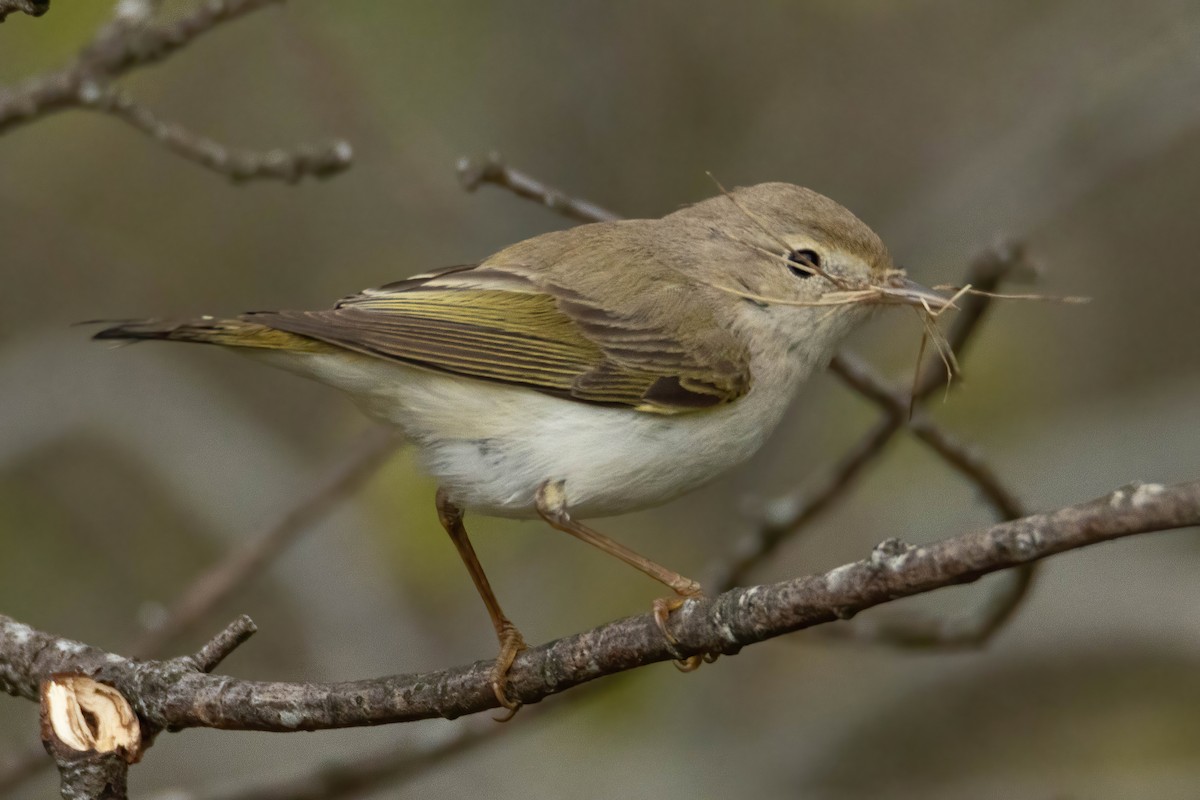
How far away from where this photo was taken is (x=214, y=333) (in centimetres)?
333

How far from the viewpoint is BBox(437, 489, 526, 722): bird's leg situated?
2844 mm

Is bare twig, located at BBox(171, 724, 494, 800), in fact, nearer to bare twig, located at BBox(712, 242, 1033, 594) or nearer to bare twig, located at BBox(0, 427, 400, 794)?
bare twig, located at BBox(0, 427, 400, 794)

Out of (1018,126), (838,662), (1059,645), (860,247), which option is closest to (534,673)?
(860,247)

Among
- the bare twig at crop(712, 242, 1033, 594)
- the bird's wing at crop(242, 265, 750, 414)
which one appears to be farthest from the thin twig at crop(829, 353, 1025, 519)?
the bird's wing at crop(242, 265, 750, 414)

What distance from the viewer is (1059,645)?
502 centimetres

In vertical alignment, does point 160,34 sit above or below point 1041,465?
below

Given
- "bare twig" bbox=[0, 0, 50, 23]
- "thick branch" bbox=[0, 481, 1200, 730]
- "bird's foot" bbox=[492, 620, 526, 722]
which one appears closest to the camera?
"thick branch" bbox=[0, 481, 1200, 730]

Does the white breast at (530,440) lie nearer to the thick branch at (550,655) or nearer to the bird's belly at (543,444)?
the bird's belly at (543,444)

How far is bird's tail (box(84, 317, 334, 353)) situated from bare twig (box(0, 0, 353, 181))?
21.3 inches

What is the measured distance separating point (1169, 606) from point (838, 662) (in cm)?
197

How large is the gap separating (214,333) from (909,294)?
75.4 inches

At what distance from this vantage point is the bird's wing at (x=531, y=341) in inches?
139

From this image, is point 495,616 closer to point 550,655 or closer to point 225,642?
point 550,655

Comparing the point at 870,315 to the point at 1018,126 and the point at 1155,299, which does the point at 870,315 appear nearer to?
the point at 1018,126
